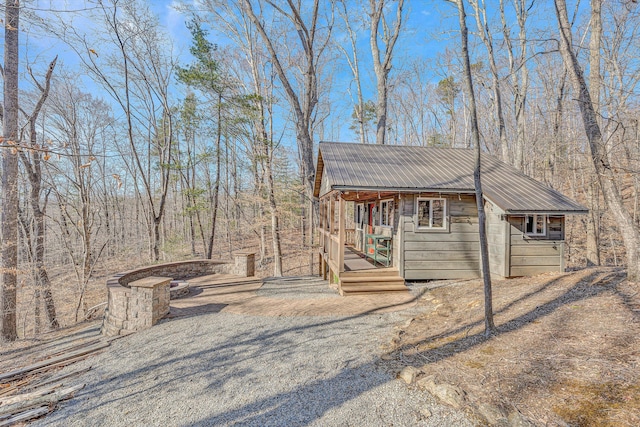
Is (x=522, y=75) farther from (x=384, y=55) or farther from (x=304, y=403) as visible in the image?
(x=304, y=403)

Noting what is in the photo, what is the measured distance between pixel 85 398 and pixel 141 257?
19.1 meters

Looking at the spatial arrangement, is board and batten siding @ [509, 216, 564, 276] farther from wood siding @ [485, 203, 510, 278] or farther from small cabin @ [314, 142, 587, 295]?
wood siding @ [485, 203, 510, 278]

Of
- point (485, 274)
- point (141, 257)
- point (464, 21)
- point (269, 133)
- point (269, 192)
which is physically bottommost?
point (141, 257)

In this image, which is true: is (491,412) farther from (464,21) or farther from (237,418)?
(464,21)

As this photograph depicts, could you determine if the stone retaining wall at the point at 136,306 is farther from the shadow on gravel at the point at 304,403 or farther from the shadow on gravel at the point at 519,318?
the shadow on gravel at the point at 519,318

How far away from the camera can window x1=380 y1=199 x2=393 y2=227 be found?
30.3 feet

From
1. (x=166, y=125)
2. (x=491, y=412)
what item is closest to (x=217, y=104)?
(x=166, y=125)

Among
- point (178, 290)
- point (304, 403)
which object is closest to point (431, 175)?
point (304, 403)

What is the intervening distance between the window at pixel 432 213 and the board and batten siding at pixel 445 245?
5.9 inches

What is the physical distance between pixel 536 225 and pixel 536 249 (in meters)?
0.66

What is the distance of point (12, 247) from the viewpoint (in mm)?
7031

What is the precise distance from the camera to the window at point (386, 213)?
9.22m

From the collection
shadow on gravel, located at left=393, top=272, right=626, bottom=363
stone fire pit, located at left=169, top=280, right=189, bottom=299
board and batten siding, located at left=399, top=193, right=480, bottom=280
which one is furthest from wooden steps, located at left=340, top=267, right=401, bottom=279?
stone fire pit, located at left=169, top=280, right=189, bottom=299

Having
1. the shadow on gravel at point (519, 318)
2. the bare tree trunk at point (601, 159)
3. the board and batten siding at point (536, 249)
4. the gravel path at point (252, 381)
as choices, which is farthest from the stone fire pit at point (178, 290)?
the bare tree trunk at point (601, 159)
